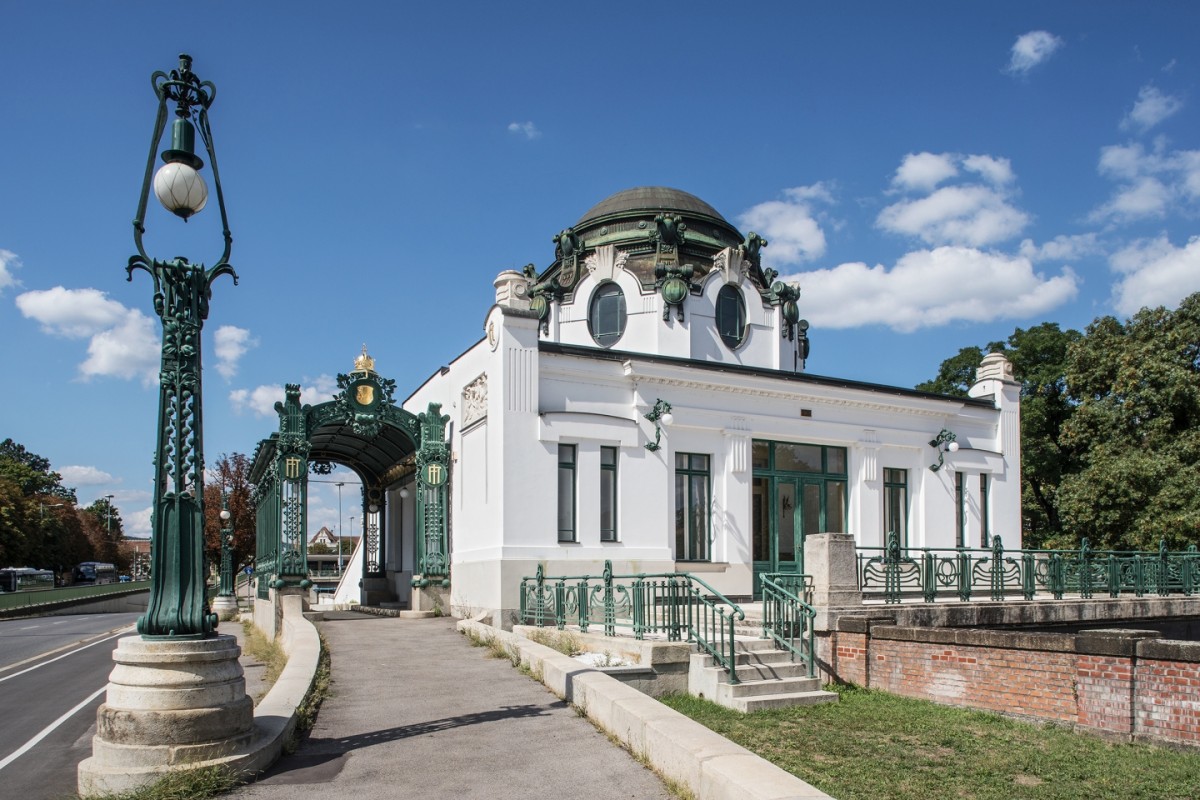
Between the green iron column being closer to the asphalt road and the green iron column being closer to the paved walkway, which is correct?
the asphalt road

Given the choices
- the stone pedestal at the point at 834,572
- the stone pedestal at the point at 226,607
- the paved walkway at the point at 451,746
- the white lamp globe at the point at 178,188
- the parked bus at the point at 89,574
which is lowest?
the parked bus at the point at 89,574

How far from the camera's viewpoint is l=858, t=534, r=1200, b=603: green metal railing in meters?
17.0

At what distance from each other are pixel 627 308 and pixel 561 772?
16480 millimetres

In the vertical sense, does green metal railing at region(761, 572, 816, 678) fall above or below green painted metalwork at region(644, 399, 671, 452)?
below

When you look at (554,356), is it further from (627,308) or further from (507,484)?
(627,308)

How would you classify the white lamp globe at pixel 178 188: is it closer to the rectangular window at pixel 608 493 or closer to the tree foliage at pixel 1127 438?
the rectangular window at pixel 608 493

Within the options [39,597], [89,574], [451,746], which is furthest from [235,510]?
[89,574]

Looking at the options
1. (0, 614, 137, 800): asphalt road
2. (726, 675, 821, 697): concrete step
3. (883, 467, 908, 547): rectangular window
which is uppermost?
(883, 467, 908, 547): rectangular window

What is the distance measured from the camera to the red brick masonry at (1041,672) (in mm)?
9930

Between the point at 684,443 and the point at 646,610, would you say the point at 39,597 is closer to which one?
the point at 684,443

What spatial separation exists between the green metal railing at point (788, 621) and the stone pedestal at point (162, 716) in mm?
8055

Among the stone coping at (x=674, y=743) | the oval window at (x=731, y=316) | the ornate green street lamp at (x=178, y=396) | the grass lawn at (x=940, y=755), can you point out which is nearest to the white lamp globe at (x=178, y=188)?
the ornate green street lamp at (x=178, y=396)

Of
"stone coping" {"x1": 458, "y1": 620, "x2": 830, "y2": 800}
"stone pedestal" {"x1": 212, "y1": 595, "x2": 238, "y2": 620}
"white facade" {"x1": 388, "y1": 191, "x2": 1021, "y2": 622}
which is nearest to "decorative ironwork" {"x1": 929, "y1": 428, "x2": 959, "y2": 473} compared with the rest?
"white facade" {"x1": 388, "y1": 191, "x2": 1021, "y2": 622}

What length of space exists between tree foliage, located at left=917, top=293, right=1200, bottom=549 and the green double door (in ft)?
43.6
